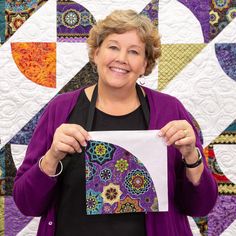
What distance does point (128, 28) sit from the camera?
35.1 inches

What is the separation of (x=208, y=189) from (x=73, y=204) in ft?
1.15

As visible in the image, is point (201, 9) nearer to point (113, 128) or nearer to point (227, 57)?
point (227, 57)

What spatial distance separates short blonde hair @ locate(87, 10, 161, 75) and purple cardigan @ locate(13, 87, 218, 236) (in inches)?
5.0

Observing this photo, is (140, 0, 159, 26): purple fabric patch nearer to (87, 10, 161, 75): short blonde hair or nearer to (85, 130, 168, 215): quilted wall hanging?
(87, 10, 161, 75): short blonde hair

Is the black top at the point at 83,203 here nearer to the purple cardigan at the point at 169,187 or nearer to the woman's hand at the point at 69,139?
the purple cardigan at the point at 169,187

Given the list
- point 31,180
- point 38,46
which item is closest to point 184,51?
point 38,46

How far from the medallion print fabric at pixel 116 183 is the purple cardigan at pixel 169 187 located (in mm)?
58

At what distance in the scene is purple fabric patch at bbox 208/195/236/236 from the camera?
4.80 ft

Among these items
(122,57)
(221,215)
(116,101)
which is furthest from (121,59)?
(221,215)

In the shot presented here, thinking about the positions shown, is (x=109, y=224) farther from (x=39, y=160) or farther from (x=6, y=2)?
(x=6, y=2)

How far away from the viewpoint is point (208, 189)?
2.85 feet

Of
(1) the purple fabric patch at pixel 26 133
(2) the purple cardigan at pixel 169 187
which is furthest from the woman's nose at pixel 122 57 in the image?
(1) the purple fabric patch at pixel 26 133

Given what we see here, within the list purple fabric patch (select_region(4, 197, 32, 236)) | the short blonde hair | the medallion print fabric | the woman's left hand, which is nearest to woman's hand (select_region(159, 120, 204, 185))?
the woman's left hand

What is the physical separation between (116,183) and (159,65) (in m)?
0.69
